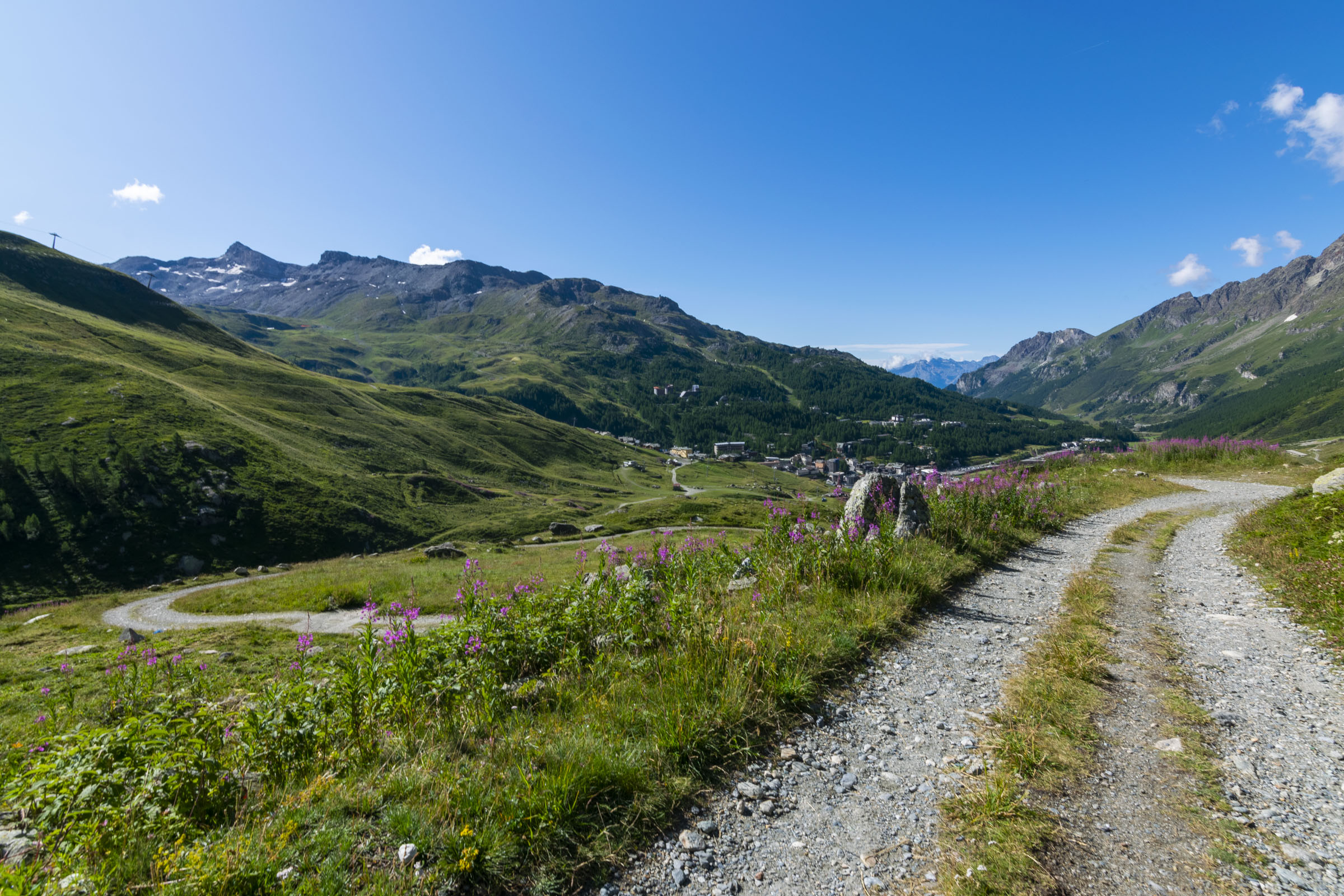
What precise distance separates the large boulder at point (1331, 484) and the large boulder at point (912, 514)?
10.6 metres

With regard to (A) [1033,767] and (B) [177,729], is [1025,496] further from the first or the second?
(B) [177,729]

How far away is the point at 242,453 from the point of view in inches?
3019

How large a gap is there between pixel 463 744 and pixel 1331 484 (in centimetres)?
2379

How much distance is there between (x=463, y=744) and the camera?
5.51m

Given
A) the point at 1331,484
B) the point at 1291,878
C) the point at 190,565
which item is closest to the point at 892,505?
the point at 1291,878

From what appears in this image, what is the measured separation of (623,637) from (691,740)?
8.73 feet

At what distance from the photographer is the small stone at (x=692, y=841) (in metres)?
4.28

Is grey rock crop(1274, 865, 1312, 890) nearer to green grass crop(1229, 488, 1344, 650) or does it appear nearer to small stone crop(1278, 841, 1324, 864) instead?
small stone crop(1278, 841, 1324, 864)

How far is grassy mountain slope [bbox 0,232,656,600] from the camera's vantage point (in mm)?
56375

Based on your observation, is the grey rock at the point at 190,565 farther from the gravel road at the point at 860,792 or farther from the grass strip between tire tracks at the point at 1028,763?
the grass strip between tire tracks at the point at 1028,763

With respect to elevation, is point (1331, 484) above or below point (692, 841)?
above

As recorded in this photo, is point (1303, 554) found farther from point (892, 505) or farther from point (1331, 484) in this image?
point (892, 505)

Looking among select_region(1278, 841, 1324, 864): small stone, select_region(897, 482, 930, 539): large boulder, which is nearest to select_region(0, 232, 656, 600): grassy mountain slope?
select_region(897, 482, 930, 539): large boulder

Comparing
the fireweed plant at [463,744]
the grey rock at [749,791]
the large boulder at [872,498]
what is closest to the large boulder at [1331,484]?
the large boulder at [872,498]
